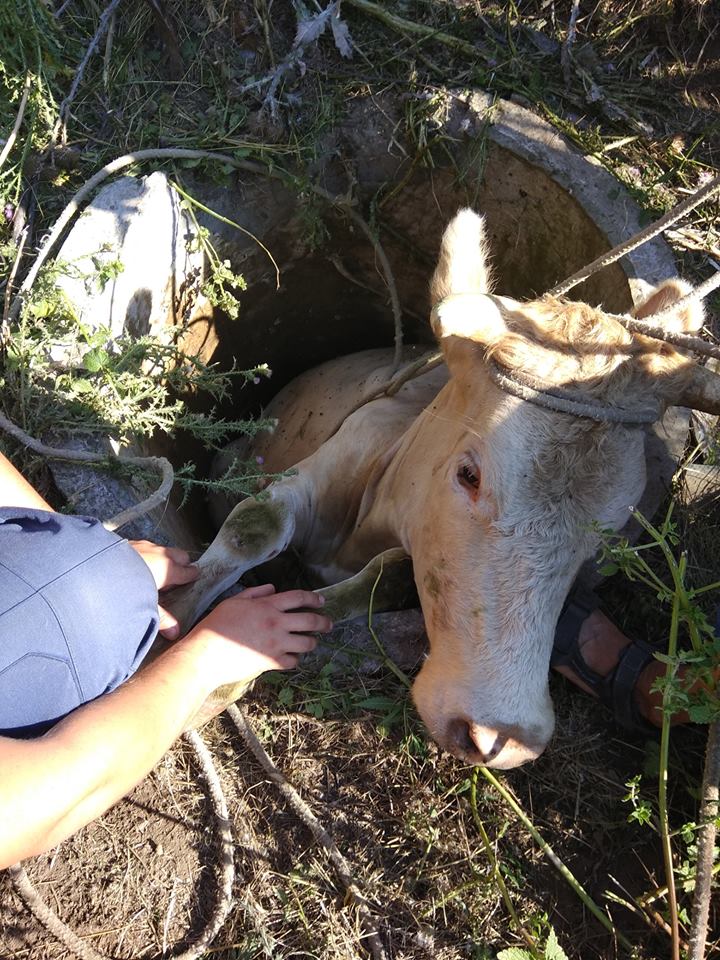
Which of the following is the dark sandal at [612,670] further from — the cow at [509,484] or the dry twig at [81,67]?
the dry twig at [81,67]

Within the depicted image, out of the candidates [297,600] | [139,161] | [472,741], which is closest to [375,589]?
[297,600]

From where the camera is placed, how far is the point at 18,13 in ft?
11.0

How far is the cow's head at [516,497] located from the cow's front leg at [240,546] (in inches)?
27.4

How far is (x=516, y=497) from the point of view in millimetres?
2199

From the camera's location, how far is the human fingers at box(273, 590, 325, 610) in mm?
2570

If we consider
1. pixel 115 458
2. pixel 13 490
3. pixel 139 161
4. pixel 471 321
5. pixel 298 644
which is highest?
pixel 139 161

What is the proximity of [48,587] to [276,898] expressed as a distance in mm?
1171

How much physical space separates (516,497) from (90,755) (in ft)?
4.22

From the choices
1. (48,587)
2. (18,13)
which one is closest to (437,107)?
(18,13)

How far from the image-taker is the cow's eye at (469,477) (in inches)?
90.8

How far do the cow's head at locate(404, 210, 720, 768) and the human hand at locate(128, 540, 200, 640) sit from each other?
80 centimetres

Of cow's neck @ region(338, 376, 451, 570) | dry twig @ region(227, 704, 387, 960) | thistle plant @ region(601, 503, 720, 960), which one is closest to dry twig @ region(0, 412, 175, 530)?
dry twig @ region(227, 704, 387, 960)

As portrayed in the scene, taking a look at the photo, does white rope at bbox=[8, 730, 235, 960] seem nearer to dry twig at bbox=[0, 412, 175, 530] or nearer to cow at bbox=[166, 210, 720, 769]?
cow at bbox=[166, 210, 720, 769]

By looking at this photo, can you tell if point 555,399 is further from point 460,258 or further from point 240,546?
point 240,546
